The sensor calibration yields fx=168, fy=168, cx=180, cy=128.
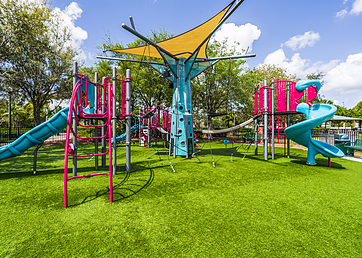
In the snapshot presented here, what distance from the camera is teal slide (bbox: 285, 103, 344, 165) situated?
20.5 feet

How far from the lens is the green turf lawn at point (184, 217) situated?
217cm

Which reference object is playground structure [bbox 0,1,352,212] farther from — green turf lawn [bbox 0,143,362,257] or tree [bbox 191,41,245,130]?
tree [bbox 191,41,245,130]

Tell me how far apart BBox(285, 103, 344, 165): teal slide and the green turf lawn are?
1641 mm

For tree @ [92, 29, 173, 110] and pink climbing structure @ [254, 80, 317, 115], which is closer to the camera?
pink climbing structure @ [254, 80, 317, 115]

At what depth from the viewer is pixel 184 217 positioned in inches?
115

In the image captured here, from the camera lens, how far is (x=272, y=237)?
238 centimetres

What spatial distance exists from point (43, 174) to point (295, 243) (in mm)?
6971

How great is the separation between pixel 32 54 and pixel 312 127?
16844mm

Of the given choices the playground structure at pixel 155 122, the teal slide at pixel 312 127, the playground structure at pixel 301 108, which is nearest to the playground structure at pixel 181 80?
the playground structure at pixel 155 122

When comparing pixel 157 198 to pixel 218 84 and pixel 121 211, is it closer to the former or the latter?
pixel 121 211

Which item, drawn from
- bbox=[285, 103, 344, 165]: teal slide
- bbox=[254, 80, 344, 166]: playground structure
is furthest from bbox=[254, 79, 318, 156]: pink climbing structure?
bbox=[285, 103, 344, 165]: teal slide

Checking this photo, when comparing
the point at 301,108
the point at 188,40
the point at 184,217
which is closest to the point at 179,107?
the point at 188,40

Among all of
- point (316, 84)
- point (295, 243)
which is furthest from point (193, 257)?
point (316, 84)

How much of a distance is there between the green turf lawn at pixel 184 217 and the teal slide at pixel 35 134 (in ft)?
3.36
